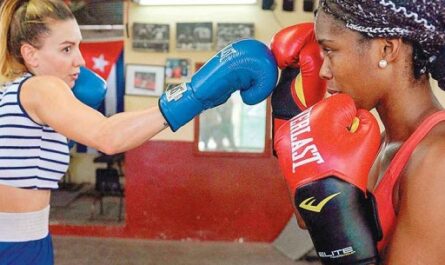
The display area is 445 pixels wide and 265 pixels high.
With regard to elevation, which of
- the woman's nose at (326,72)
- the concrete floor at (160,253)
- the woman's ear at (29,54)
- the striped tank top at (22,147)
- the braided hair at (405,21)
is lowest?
the concrete floor at (160,253)

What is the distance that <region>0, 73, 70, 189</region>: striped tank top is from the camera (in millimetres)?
1339

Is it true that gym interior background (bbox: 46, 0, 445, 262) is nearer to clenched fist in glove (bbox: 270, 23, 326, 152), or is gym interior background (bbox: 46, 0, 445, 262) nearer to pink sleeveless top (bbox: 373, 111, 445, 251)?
clenched fist in glove (bbox: 270, 23, 326, 152)

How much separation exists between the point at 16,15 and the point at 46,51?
0.40 feet

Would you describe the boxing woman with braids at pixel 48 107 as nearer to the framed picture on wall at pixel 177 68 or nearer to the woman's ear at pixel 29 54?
the woman's ear at pixel 29 54

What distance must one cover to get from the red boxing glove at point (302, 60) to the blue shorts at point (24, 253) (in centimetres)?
76

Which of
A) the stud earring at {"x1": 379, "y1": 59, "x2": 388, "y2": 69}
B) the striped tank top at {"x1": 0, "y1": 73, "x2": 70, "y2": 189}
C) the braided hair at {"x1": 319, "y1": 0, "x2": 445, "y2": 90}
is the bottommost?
the striped tank top at {"x1": 0, "y1": 73, "x2": 70, "y2": 189}

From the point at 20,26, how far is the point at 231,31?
2629 mm

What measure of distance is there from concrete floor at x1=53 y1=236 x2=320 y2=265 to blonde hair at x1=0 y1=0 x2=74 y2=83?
2.45 meters

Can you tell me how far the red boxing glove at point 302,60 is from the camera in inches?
51.2

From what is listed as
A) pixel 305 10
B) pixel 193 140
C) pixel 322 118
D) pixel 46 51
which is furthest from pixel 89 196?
pixel 322 118

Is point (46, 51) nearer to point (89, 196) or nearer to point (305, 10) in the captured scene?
point (305, 10)


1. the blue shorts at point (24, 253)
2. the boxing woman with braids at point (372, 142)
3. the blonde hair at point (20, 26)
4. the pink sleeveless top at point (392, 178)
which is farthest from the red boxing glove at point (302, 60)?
the blue shorts at point (24, 253)

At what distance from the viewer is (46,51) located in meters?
1.42

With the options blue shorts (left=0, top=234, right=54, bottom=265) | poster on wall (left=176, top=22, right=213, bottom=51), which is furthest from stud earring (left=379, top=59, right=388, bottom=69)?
poster on wall (left=176, top=22, right=213, bottom=51)
